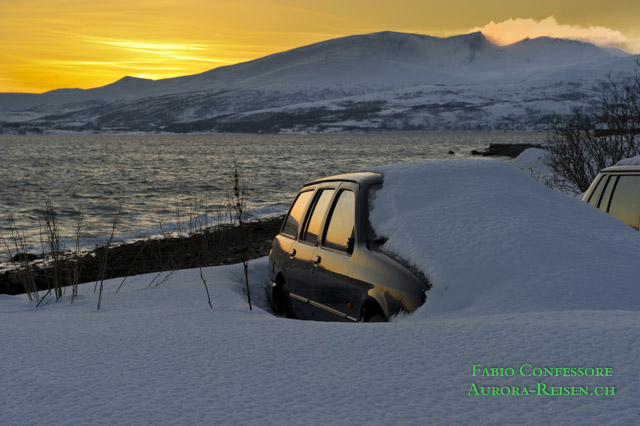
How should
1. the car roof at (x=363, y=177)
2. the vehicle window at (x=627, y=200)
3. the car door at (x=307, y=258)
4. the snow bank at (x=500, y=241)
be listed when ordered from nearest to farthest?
the snow bank at (x=500, y=241), the car roof at (x=363, y=177), the car door at (x=307, y=258), the vehicle window at (x=627, y=200)

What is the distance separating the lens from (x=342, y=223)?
486 cm

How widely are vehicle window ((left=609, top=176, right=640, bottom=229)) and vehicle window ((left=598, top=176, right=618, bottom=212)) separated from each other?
0.15 feet

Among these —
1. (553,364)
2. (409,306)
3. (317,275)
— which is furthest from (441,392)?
(317,275)

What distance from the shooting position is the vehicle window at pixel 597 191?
6.42 meters

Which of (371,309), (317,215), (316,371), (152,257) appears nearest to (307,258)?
(317,215)

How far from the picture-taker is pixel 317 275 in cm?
503

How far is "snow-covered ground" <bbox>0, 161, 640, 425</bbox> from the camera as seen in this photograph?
203cm

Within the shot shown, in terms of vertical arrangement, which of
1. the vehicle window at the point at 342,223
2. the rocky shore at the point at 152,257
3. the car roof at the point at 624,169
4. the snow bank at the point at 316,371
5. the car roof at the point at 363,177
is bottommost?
the rocky shore at the point at 152,257

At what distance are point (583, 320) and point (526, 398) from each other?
1012 millimetres

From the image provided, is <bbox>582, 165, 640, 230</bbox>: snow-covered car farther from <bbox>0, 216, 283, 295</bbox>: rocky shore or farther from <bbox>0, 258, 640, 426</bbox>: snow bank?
<bbox>0, 216, 283, 295</bbox>: rocky shore

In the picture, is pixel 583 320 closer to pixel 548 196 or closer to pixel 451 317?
pixel 451 317

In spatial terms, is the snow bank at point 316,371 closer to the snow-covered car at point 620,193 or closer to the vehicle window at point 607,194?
the snow-covered car at point 620,193

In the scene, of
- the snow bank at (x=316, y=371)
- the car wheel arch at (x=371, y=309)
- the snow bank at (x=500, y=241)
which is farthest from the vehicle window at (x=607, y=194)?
the snow bank at (x=316, y=371)

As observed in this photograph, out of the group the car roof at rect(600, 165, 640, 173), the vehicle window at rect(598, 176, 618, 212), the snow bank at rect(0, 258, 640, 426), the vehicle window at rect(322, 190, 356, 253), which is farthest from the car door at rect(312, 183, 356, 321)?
the car roof at rect(600, 165, 640, 173)
